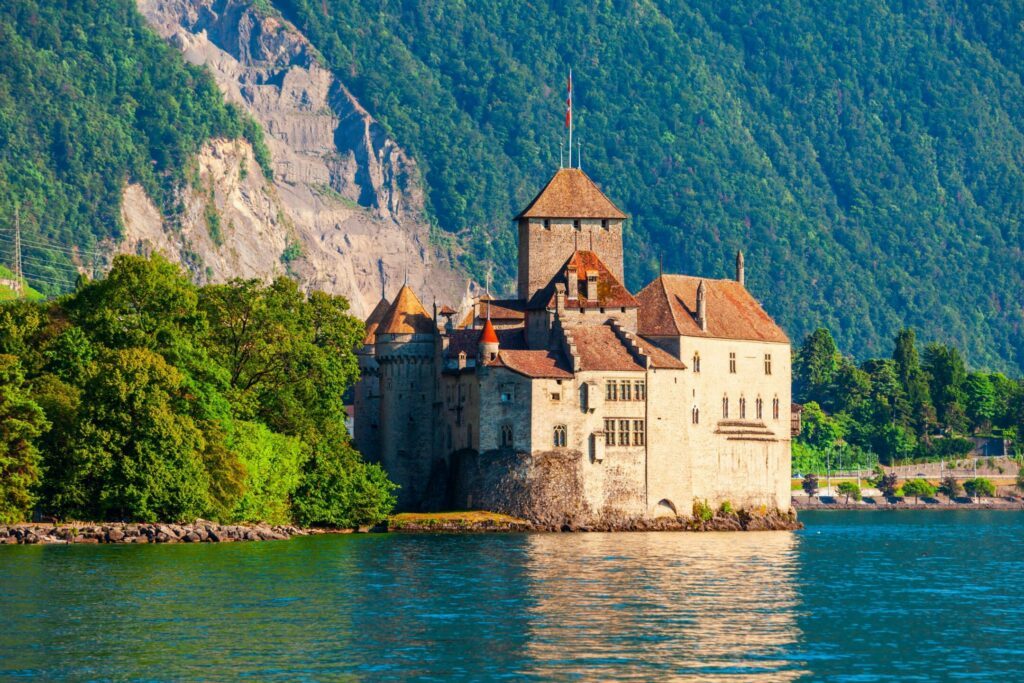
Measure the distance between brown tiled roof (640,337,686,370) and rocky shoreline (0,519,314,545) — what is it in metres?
28.6

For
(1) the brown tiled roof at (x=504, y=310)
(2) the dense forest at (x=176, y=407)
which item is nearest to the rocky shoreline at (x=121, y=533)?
(2) the dense forest at (x=176, y=407)

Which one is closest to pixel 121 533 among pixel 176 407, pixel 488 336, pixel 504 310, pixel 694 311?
pixel 176 407

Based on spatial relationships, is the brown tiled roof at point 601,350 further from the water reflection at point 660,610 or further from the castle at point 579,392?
the water reflection at point 660,610

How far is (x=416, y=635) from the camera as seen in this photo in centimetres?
7262

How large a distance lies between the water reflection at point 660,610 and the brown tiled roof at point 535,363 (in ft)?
37.4

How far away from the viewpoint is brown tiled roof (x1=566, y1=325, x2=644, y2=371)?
411 ft

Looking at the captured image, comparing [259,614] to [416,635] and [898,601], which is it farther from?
[898,601]

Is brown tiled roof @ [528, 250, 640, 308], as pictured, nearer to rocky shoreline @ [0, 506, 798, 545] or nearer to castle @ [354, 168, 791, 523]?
castle @ [354, 168, 791, 523]

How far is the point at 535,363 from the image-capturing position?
125m

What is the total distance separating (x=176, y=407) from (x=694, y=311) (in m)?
39.1

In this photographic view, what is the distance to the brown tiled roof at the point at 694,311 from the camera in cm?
13275

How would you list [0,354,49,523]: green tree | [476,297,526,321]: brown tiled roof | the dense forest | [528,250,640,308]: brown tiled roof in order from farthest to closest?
[476,297,526,321]: brown tiled roof < [528,250,640,308]: brown tiled roof < the dense forest < [0,354,49,523]: green tree

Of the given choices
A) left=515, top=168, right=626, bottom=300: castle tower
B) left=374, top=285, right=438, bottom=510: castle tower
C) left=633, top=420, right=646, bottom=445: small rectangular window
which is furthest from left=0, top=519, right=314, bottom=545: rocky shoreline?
left=515, top=168, right=626, bottom=300: castle tower

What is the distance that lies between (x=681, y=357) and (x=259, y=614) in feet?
192
